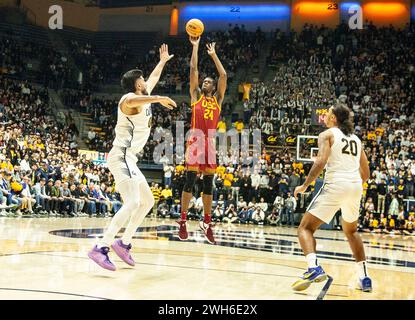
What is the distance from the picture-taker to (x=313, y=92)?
23781mm

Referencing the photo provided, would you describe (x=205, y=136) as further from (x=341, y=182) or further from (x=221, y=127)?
(x=221, y=127)

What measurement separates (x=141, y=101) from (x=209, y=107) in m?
2.45

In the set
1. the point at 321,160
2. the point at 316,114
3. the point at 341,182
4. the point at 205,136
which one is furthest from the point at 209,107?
the point at 316,114

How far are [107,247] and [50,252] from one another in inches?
59.2

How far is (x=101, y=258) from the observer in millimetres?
5938

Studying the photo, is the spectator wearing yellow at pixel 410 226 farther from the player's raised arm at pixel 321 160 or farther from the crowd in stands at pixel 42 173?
the player's raised arm at pixel 321 160

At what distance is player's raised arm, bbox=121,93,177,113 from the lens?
5.75m

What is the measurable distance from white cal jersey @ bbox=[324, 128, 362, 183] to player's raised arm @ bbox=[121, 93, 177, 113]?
1570mm

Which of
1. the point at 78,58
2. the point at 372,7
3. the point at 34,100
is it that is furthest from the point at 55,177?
the point at 372,7

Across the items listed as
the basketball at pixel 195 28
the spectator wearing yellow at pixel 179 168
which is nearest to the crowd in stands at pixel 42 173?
the spectator wearing yellow at pixel 179 168

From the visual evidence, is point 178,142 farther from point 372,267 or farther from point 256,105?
Result: point 372,267

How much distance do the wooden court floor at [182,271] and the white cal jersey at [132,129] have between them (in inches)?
51.4

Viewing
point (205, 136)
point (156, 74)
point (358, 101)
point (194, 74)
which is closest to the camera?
point (156, 74)

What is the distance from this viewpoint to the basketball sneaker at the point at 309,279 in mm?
5227
